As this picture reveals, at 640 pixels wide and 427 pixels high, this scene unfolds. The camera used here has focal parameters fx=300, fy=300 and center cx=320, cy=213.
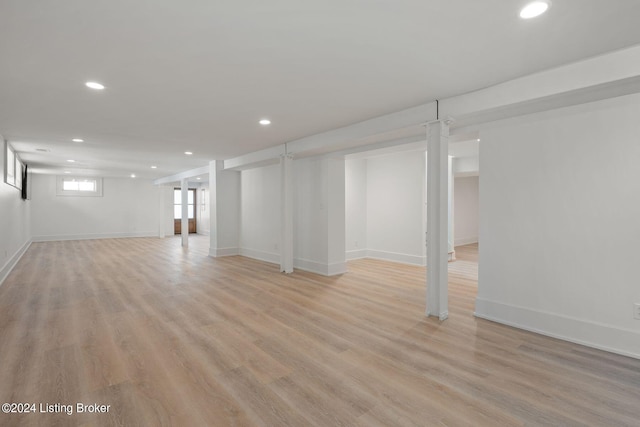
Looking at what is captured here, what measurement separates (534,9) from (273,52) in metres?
1.81

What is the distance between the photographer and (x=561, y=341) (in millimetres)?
2988

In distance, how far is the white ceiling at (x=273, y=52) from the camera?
6.25 ft

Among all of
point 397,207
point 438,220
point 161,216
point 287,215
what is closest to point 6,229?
point 287,215

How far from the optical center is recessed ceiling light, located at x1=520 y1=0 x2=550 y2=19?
1833 millimetres

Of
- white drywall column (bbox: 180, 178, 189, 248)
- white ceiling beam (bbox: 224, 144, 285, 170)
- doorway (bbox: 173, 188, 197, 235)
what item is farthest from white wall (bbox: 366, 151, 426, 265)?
doorway (bbox: 173, 188, 197, 235)

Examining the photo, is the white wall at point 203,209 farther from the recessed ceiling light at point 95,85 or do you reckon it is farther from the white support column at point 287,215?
the recessed ceiling light at point 95,85

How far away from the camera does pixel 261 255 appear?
7.65m

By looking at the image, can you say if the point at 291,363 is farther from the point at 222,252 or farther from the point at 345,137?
the point at 222,252

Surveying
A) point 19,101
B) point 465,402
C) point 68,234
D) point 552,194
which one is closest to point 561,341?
point 552,194

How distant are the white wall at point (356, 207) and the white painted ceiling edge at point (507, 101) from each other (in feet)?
8.05

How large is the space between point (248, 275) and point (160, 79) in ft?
12.8

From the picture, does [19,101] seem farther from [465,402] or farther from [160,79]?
[465,402]

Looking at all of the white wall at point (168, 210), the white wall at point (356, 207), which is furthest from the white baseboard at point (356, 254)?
the white wall at point (168, 210)

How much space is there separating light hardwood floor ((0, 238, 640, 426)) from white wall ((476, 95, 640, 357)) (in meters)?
0.27
